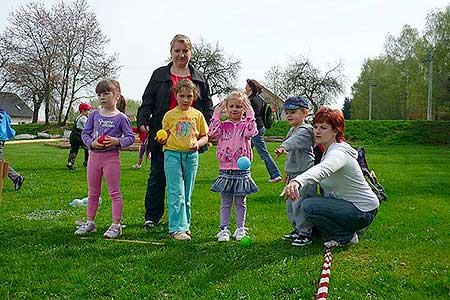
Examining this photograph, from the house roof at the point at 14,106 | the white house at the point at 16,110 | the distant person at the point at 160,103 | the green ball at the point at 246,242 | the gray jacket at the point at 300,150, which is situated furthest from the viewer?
the white house at the point at 16,110

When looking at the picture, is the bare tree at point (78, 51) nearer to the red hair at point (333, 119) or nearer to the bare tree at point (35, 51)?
the bare tree at point (35, 51)

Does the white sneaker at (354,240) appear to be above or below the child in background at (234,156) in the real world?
below

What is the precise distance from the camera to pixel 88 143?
5453 millimetres

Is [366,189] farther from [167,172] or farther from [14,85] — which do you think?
[14,85]

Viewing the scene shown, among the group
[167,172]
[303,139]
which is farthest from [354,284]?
[167,172]

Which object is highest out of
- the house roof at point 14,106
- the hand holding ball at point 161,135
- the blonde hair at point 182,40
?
the house roof at point 14,106

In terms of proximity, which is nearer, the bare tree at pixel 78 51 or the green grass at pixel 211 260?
the green grass at pixel 211 260

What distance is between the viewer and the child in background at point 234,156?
17.5 feet

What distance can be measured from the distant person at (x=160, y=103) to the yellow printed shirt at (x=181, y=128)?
34cm

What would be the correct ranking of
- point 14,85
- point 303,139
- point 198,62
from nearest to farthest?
1. point 303,139
2. point 14,85
3. point 198,62

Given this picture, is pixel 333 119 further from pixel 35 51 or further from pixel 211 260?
pixel 35 51

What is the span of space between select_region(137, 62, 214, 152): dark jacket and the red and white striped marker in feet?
8.23

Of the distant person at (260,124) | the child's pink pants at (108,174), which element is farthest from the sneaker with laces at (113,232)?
the distant person at (260,124)

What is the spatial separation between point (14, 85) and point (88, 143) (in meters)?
42.9
